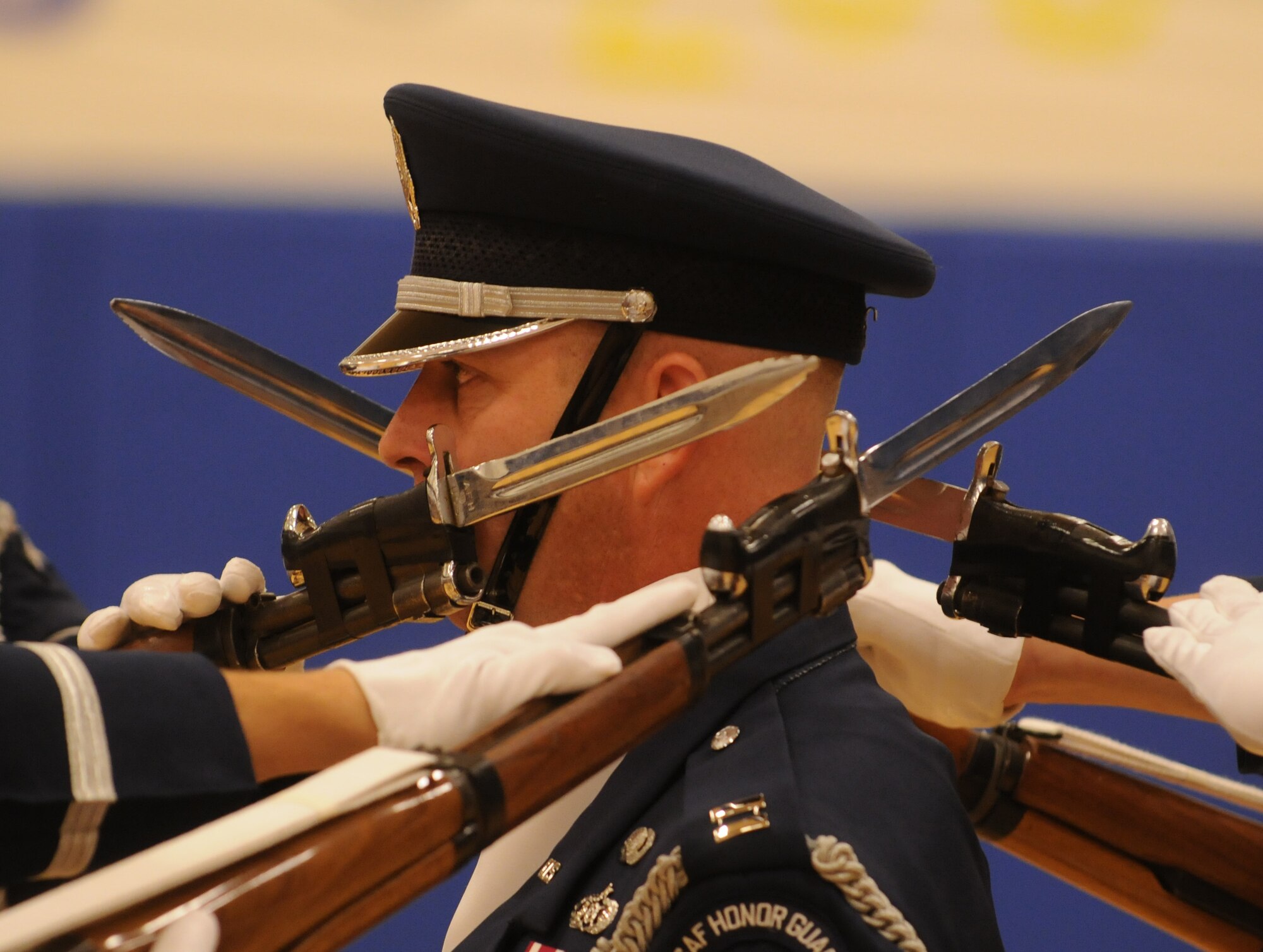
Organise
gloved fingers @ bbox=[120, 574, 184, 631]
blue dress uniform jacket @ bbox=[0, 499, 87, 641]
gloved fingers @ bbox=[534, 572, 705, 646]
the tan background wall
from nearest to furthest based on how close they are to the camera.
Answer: gloved fingers @ bbox=[534, 572, 705, 646] < gloved fingers @ bbox=[120, 574, 184, 631] < blue dress uniform jacket @ bbox=[0, 499, 87, 641] < the tan background wall

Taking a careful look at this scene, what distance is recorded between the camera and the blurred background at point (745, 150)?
2031 millimetres

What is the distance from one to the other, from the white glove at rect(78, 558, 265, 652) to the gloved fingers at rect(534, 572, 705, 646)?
1.61 feet

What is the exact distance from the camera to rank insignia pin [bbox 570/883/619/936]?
2.56 ft

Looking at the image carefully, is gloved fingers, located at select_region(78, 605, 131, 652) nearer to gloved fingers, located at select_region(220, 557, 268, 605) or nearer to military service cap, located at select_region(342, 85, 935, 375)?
gloved fingers, located at select_region(220, 557, 268, 605)

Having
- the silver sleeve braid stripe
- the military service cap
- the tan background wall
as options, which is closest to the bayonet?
the military service cap

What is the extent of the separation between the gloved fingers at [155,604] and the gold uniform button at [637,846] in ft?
1.62

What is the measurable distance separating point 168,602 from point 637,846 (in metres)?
0.51

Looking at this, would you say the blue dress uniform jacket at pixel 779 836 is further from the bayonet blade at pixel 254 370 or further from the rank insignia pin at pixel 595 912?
the bayonet blade at pixel 254 370

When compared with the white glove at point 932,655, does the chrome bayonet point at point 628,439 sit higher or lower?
higher

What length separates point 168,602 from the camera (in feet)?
3.64

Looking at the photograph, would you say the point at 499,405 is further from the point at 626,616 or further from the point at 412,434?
the point at 626,616

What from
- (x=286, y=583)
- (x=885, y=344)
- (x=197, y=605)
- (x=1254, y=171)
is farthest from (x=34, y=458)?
(x=1254, y=171)

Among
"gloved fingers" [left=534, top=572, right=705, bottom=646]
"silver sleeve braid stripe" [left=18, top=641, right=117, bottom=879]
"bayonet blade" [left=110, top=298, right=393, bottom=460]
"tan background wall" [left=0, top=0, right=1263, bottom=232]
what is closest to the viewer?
"silver sleeve braid stripe" [left=18, top=641, right=117, bottom=879]

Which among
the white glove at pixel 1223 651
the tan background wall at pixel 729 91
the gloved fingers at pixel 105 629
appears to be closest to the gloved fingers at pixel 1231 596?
the white glove at pixel 1223 651
